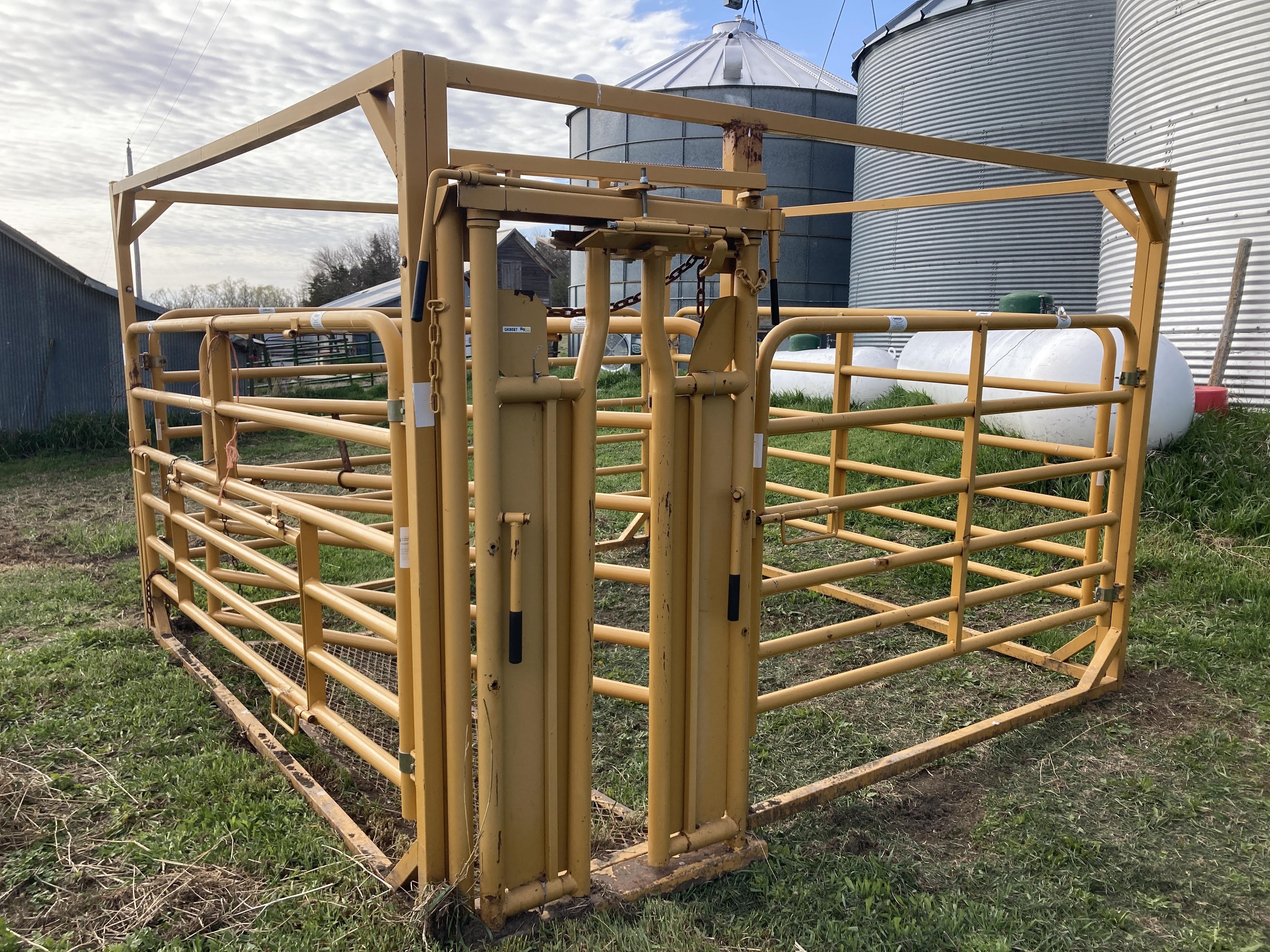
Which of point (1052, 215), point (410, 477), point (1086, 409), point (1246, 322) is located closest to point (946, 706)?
point (410, 477)

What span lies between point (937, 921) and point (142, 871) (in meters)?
2.45

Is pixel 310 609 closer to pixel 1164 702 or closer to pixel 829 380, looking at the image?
pixel 1164 702

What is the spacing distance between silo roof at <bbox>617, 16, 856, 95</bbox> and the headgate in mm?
17245

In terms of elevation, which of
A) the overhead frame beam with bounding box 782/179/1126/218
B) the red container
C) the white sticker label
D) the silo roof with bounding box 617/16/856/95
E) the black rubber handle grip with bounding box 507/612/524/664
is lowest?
the black rubber handle grip with bounding box 507/612/524/664

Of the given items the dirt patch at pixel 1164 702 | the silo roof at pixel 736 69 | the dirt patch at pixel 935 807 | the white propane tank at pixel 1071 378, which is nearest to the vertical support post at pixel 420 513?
the dirt patch at pixel 935 807

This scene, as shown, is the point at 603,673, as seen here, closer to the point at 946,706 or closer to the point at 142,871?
the point at 946,706

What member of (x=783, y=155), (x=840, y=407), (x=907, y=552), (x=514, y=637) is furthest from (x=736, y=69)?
(x=514, y=637)

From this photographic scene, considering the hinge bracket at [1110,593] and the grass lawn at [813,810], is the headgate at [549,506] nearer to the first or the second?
the grass lawn at [813,810]

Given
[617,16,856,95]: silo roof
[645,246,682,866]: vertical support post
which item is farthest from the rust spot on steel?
[617,16,856,95]: silo roof

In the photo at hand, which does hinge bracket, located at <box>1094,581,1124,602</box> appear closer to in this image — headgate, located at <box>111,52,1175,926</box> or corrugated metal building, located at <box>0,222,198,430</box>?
headgate, located at <box>111,52,1175,926</box>

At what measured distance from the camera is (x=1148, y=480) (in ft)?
23.2

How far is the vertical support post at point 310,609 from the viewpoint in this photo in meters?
3.14

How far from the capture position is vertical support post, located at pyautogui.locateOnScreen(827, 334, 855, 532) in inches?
224

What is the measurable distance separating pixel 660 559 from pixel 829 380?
9305 mm
